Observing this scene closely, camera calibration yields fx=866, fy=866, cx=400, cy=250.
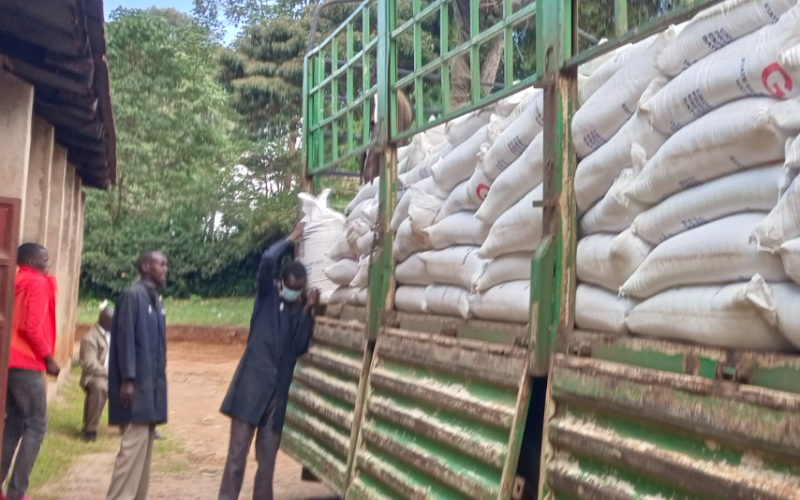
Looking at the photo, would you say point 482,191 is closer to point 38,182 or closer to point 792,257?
point 792,257

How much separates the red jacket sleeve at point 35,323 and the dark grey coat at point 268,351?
1.11 meters

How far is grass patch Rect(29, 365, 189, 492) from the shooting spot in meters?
6.75

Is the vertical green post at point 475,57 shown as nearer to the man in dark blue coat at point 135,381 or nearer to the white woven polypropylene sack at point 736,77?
the white woven polypropylene sack at point 736,77

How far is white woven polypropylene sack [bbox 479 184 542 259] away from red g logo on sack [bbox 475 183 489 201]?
0.67 ft

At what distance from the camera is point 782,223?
5.63 feet

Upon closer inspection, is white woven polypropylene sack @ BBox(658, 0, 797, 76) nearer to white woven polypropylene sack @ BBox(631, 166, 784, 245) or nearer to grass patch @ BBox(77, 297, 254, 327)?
white woven polypropylene sack @ BBox(631, 166, 784, 245)

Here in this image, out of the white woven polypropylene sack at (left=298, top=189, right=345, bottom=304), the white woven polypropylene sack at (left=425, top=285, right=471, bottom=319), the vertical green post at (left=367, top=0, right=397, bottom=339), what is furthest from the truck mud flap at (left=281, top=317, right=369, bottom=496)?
the white woven polypropylene sack at (left=425, top=285, right=471, bottom=319)

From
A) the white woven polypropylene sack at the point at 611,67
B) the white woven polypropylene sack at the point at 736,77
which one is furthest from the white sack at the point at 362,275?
the white woven polypropylene sack at the point at 736,77

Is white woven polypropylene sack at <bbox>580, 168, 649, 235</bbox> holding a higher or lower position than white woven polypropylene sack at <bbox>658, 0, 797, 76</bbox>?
lower

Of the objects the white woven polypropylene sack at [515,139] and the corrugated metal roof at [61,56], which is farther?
the corrugated metal roof at [61,56]

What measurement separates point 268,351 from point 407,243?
159 cm

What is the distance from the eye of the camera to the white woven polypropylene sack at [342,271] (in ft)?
15.6

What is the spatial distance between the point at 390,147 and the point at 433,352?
1.24 m

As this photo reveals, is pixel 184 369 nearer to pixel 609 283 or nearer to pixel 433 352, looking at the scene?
pixel 433 352
